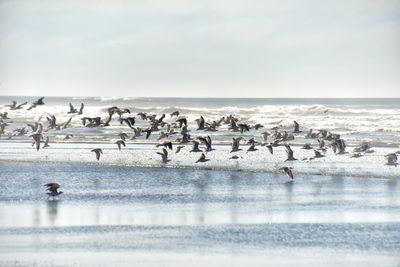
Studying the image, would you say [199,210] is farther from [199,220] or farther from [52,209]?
[52,209]

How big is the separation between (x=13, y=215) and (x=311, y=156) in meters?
16.1

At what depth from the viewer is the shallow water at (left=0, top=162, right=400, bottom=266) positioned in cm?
1141

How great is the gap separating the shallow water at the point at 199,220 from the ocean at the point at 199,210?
0.08 ft

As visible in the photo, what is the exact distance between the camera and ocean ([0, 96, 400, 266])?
37.7 feet

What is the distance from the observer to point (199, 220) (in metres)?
14.4

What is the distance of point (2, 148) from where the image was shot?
31156 mm

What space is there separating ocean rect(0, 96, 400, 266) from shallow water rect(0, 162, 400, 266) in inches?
1.0

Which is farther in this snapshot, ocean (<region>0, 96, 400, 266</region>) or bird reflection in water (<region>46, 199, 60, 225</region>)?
bird reflection in water (<region>46, 199, 60, 225</region>)

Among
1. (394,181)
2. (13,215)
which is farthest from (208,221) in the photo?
(394,181)

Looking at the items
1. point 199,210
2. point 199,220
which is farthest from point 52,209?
point 199,220

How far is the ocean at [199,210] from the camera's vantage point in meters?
11.5

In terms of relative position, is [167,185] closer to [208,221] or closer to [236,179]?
[236,179]

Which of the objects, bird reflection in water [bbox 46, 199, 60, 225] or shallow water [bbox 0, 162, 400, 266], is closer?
shallow water [bbox 0, 162, 400, 266]

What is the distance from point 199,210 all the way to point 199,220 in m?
1.20
